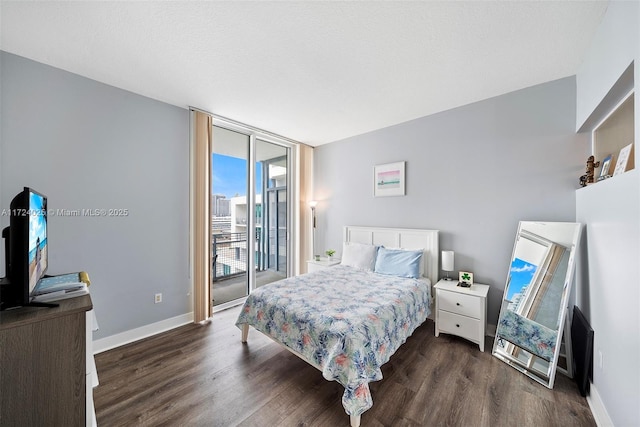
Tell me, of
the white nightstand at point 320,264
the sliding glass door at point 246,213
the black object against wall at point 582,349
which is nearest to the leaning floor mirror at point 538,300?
the black object against wall at point 582,349

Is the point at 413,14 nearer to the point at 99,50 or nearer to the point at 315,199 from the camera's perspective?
the point at 99,50

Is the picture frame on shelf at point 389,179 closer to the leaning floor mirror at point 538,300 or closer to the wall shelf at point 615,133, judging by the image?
the leaning floor mirror at point 538,300

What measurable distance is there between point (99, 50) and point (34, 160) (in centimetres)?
114

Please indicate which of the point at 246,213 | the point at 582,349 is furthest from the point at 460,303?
the point at 246,213

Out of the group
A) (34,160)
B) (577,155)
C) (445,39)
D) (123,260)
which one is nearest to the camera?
(445,39)

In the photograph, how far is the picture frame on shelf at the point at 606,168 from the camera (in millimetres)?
1891

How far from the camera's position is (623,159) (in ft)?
5.45

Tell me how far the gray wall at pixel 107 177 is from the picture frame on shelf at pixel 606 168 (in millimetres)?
4184

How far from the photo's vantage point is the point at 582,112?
7.02 feet

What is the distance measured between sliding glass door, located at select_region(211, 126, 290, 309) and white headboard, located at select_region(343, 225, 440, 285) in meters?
1.41

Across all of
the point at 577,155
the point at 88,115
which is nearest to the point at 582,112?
the point at 577,155

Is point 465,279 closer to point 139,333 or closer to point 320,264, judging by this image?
point 320,264

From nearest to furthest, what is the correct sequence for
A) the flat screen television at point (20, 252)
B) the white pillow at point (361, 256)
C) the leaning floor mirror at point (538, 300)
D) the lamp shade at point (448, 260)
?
1. the flat screen television at point (20, 252)
2. the leaning floor mirror at point (538, 300)
3. the lamp shade at point (448, 260)
4. the white pillow at point (361, 256)

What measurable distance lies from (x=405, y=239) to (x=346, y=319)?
6.15 feet
